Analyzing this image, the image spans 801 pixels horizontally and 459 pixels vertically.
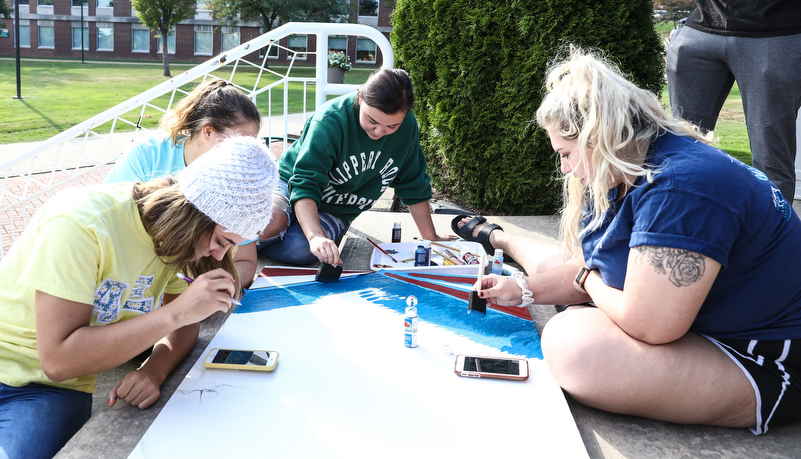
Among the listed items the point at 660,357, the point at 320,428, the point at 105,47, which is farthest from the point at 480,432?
the point at 105,47

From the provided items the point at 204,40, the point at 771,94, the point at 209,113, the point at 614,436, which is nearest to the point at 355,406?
the point at 614,436

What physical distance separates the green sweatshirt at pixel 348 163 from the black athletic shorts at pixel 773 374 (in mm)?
1986

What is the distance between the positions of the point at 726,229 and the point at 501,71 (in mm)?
2862

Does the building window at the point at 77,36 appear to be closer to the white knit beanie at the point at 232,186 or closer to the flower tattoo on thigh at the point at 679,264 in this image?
the white knit beanie at the point at 232,186

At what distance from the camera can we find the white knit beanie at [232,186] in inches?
61.8

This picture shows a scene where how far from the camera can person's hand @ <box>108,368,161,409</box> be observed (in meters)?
1.71

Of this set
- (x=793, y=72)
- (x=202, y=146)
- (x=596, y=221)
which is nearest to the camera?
(x=596, y=221)

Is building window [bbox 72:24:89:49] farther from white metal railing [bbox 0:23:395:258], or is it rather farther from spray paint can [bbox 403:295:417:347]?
spray paint can [bbox 403:295:417:347]

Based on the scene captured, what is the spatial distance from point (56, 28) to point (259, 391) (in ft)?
122

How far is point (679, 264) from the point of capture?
1.57m

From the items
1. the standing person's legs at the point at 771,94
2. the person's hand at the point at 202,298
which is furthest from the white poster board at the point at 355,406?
the standing person's legs at the point at 771,94

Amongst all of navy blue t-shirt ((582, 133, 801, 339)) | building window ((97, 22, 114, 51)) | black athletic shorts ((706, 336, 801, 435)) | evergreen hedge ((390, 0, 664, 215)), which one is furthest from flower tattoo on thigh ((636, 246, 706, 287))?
building window ((97, 22, 114, 51))

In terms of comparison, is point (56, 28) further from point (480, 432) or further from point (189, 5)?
point (480, 432)

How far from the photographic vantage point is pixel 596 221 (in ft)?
6.33
